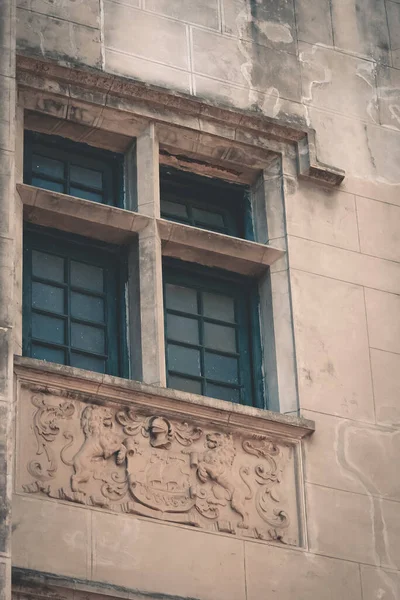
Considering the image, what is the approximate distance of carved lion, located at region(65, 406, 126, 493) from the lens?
11.2m

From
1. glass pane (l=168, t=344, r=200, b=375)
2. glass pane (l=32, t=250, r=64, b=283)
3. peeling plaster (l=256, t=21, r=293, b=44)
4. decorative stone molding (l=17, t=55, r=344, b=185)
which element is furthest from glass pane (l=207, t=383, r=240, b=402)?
peeling plaster (l=256, t=21, r=293, b=44)

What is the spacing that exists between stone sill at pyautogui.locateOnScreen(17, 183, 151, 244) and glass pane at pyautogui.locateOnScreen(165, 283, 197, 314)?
465mm

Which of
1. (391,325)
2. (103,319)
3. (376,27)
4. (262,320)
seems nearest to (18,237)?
(103,319)

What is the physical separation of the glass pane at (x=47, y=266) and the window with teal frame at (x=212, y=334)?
30.9 inches

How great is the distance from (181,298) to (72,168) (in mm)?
1210

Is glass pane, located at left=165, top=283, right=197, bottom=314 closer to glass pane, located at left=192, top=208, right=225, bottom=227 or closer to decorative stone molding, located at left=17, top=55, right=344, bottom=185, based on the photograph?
glass pane, located at left=192, top=208, right=225, bottom=227

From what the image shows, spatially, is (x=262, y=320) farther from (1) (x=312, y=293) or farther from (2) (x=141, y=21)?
(2) (x=141, y=21)

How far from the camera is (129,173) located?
13000 millimetres

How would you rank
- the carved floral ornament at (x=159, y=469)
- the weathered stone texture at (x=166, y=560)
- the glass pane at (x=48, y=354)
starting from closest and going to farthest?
the weathered stone texture at (x=166, y=560) → the carved floral ornament at (x=159, y=469) → the glass pane at (x=48, y=354)

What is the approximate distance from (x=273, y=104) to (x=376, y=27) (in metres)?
1.36

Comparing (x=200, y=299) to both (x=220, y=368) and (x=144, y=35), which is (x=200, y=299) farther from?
(x=144, y=35)

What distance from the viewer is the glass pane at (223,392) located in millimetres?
12352

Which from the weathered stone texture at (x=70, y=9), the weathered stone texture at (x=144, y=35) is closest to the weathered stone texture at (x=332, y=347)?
the weathered stone texture at (x=144, y=35)

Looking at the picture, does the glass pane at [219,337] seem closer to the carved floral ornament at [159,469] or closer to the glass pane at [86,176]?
the carved floral ornament at [159,469]
